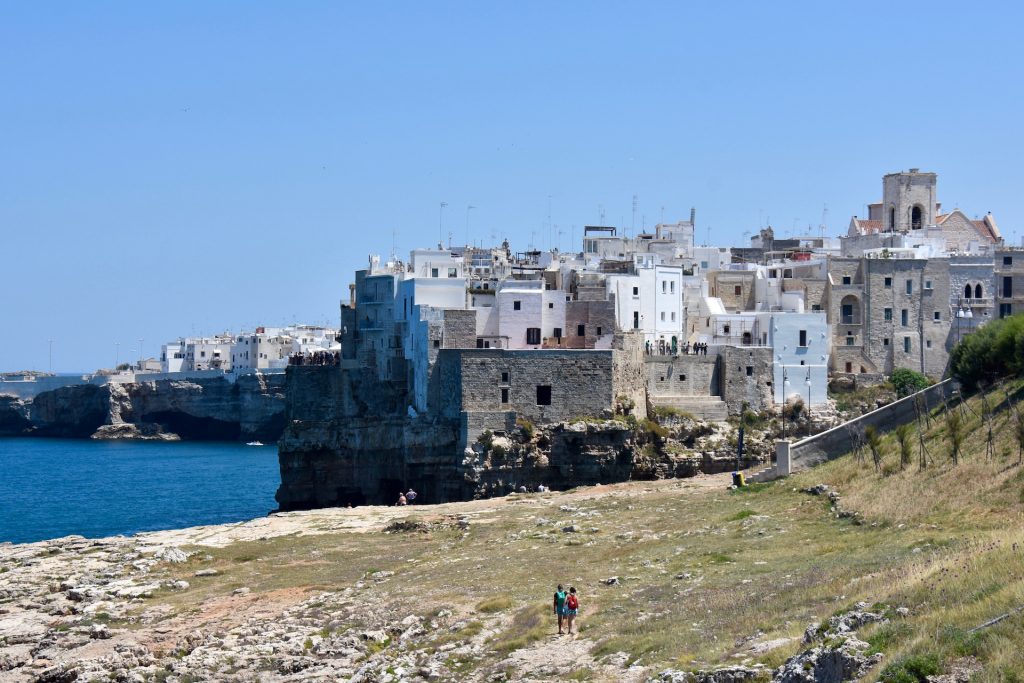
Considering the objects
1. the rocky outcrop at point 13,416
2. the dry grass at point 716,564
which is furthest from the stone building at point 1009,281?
the rocky outcrop at point 13,416

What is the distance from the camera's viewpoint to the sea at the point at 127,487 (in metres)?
68.5

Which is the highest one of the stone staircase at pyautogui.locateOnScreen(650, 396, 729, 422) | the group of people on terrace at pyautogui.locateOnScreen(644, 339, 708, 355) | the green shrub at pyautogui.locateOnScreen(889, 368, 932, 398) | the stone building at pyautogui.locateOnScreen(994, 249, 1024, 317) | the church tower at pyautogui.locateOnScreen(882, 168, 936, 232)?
the church tower at pyautogui.locateOnScreen(882, 168, 936, 232)

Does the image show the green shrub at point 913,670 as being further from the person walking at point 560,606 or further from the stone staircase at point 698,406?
the stone staircase at point 698,406

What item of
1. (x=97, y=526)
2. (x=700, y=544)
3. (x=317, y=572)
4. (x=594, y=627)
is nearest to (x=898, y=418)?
(x=700, y=544)

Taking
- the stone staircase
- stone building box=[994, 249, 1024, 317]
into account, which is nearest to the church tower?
stone building box=[994, 249, 1024, 317]

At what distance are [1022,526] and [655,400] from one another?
39431 millimetres

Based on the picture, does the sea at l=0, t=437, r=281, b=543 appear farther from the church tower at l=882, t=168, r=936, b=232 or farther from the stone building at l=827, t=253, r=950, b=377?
the church tower at l=882, t=168, r=936, b=232

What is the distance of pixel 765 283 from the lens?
2970 inches

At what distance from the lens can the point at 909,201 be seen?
8400cm

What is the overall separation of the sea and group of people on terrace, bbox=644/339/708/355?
2062 cm

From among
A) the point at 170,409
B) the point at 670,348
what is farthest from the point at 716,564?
the point at 170,409

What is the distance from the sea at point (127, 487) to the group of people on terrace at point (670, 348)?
67.7 feet

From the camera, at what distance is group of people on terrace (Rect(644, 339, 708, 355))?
67938mm

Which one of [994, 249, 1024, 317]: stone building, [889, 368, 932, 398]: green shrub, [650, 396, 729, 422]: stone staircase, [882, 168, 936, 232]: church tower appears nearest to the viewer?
[650, 396, 729, 422]: stone staircase
